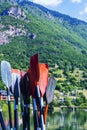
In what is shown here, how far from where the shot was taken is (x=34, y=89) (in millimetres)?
9711

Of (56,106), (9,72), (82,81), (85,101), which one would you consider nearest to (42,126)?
(9,72)

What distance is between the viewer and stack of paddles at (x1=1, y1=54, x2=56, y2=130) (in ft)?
31.6

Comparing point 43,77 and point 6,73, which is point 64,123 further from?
point 43,77

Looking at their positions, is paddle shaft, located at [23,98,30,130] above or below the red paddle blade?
below

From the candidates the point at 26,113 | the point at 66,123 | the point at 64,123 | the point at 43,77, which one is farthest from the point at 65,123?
the point at 26,113

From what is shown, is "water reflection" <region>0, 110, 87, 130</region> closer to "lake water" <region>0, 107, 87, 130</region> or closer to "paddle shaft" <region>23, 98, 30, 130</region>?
"lake water" <region>0, 107, 87, 130</region>

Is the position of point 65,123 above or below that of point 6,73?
below

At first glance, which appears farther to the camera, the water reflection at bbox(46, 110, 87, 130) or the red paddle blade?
the water reflection at bbox(46, 110, 87, 130)

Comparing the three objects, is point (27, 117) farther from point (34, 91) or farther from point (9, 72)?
point (9, 72)

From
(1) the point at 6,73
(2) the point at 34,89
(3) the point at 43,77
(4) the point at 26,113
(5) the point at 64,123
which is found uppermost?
(1) the point at 6,73

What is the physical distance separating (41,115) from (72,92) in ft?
494

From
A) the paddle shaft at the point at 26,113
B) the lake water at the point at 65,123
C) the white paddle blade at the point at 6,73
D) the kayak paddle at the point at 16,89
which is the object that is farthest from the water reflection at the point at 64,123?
the paddle shaft at the point at 26,113

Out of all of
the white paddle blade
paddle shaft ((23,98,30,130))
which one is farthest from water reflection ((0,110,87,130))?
paddle shaft ((23,98,30,130))

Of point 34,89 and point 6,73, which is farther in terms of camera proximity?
point 6,73
